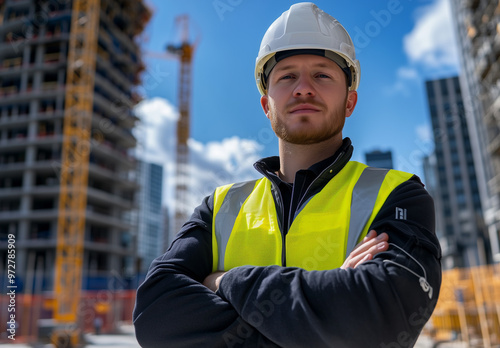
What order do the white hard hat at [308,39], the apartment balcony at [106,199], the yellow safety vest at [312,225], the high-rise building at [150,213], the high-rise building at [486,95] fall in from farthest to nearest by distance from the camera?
the high-rise building at [150,213] < the apartment balcony at [106,199] < the high-rise building at [486,95] < the white hard hat at [308,39] < the yellow safety vest at [312,225]

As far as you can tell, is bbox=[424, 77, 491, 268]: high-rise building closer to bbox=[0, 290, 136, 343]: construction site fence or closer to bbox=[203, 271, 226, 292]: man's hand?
bbox=[0, 290, 136, 343]: construction site fence

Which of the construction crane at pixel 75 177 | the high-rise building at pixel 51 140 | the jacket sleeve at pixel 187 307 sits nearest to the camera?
the jacket sleeve at pixel 187 307

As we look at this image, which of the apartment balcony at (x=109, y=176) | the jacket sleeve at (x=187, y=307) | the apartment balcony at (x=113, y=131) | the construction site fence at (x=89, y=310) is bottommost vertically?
the construction site fence at (x=89, y=310)

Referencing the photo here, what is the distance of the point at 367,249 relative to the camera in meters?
1.44

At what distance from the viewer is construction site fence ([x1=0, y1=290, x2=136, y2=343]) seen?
21.6m

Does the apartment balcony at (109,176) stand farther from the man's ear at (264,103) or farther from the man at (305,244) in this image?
the man at (305,244)

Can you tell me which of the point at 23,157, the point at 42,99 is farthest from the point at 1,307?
the point at 42,99

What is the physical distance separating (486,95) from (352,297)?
38032 mm

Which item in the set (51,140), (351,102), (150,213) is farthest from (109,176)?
(150,213)

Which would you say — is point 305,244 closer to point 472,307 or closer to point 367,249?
point 367,249

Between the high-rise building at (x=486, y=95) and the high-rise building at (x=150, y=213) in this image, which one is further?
the high-rise building at (x=150, y=213)

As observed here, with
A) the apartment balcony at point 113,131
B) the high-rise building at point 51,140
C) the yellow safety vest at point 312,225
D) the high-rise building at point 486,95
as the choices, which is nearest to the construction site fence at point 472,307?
the yellow safety vest at point 312,225

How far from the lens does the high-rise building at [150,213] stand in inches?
5118

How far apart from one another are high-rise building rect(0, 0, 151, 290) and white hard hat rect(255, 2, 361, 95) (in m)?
37.4
